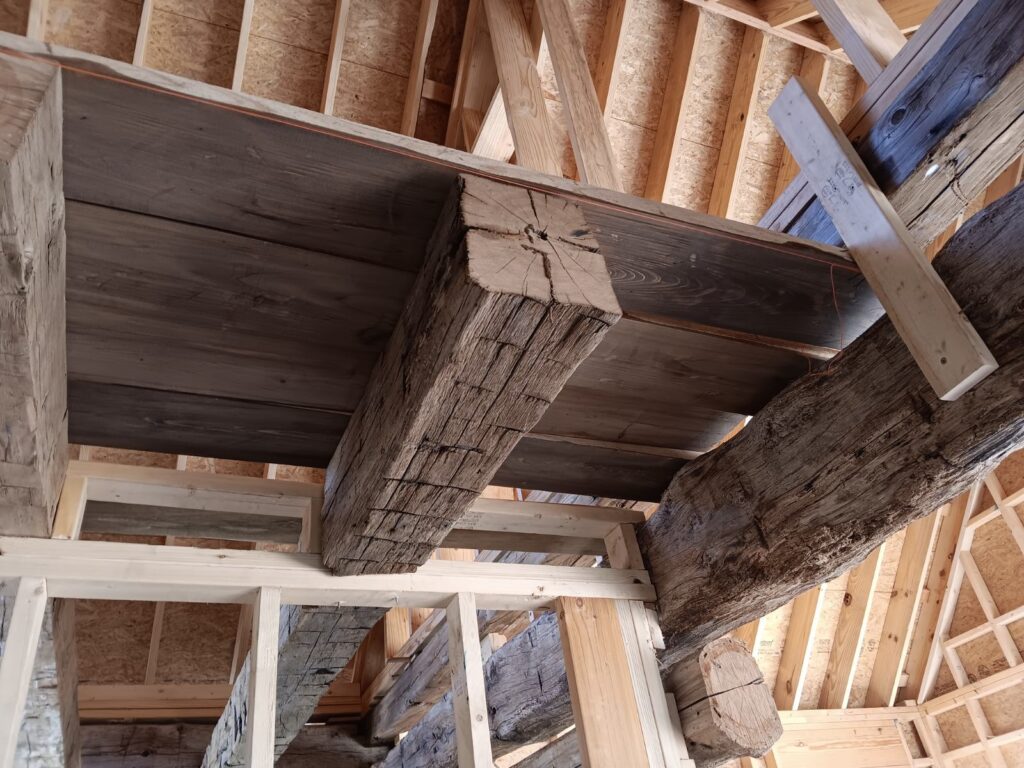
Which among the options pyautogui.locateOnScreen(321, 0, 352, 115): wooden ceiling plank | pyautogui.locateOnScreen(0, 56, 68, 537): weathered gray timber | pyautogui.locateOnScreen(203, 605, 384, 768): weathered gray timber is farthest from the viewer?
pyautogui.locateOnScreen(321, 0, 352, 115): wooden ceiling plank

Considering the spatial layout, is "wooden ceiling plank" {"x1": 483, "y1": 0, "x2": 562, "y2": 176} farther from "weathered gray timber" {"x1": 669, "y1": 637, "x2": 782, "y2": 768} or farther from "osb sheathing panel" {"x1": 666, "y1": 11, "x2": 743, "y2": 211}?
"weathered gray timber" {"x1": 669, "y1": 637, "x2": 782, "y2": 768}

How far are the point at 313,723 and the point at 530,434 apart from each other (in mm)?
3045

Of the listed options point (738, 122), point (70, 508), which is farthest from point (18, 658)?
point (738, 122)

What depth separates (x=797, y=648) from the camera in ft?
19.5

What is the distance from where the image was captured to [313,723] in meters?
4.14

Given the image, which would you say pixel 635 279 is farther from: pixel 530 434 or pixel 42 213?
pixel 42 213

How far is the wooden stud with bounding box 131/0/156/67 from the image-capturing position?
10.6 ft

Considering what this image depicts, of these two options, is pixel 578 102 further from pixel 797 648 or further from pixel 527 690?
pixel 797 648

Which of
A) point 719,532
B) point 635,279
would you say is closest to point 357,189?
point 635,279

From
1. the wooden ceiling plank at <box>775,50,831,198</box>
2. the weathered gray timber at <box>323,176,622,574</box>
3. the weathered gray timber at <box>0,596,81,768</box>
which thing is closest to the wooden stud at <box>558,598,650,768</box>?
the weathered gray timber at <box>323,176,622,574</box>

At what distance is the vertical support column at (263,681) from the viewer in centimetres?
145

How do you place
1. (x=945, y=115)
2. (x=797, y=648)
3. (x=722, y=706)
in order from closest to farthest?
1. (x=945, y=115)
2. (x=722, y=706)
3. (x=797, y=648)

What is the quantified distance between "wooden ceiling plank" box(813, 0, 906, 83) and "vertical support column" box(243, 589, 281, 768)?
5.44 ft

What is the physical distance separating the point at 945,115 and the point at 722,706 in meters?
1.34
